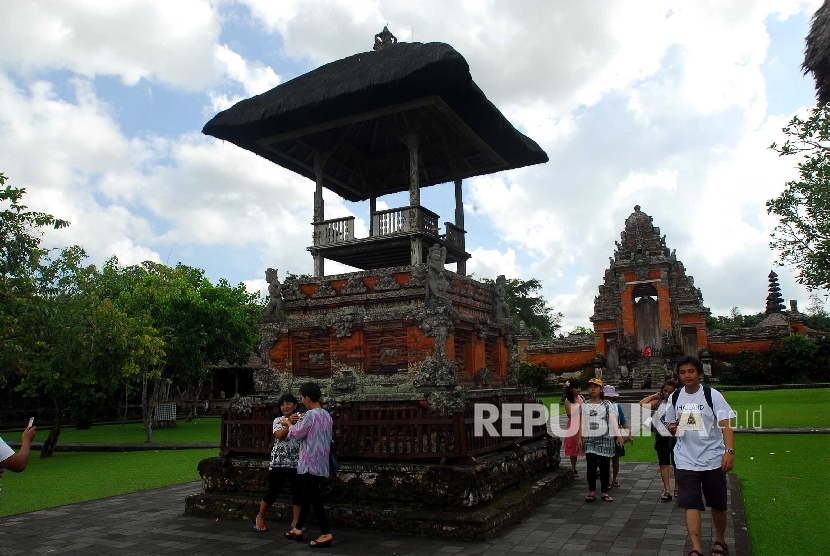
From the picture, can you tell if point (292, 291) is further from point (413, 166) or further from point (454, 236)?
point (454, 236)

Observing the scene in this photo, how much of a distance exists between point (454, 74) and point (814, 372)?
81.3ft

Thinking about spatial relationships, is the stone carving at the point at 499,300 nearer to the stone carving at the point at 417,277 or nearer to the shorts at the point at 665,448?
the stone carving at the point at 417,277

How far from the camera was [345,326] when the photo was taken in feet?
29.4

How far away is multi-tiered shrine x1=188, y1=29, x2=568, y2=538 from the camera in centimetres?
643

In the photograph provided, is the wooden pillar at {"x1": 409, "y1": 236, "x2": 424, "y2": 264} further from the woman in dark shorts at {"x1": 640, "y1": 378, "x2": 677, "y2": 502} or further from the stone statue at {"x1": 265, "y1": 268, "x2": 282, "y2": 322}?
the woman in dark shorts at {"x1": 640, "y1": 378, "x2": 677, "y2": 502}

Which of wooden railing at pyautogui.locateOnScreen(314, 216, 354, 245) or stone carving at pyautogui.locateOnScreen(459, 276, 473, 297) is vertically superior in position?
wooden railing at pyautogui.locateOnScreen(314, 216, 354, 245)

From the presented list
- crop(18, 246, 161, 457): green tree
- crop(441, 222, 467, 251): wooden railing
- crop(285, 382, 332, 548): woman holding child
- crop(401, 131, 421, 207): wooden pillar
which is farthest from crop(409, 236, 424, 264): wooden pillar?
crop(18, 246, 161, 457): green tree

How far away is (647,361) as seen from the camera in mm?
27484

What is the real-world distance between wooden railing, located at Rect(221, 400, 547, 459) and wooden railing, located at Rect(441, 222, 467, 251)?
142 inches

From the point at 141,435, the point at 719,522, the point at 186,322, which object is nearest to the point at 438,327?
the point at 719,522

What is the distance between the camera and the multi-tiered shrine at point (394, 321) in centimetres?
643

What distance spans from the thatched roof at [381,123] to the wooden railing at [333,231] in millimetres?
1351

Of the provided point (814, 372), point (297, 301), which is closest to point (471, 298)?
point (297, 301)

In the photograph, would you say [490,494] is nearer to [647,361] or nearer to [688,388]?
[688,388]
